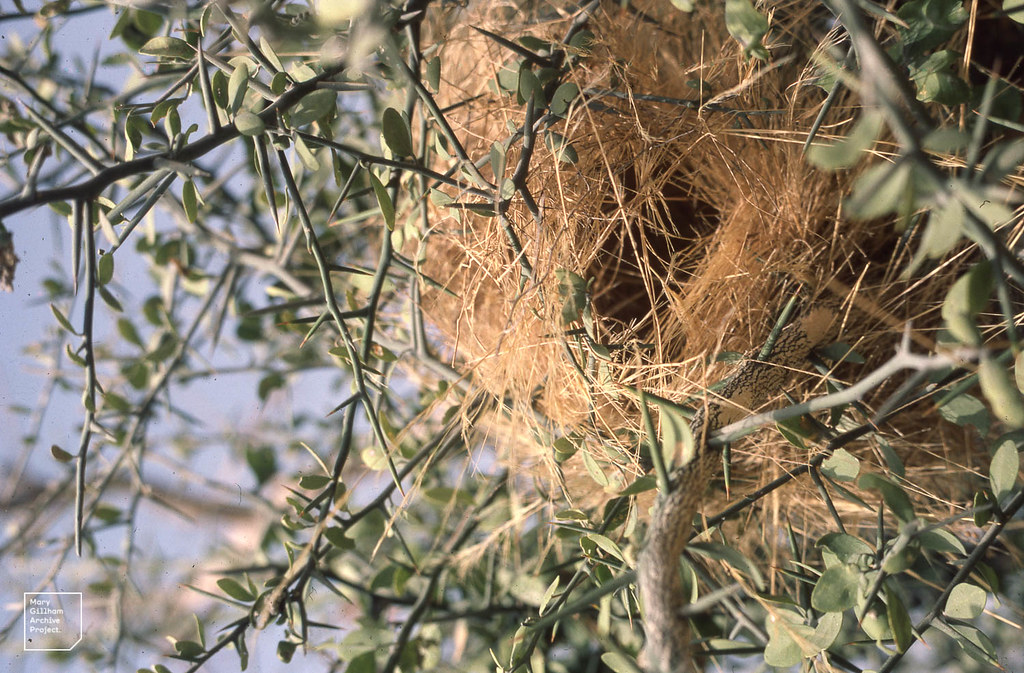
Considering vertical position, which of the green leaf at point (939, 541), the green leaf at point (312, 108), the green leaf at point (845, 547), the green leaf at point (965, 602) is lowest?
the green leaf at point (965, 602)

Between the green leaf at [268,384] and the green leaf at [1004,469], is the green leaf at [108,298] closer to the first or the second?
the green leaf at [268,384]

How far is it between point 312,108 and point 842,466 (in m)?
0.25

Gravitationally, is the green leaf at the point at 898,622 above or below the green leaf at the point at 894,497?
below

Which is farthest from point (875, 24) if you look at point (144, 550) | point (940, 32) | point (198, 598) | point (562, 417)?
point (198, 598)

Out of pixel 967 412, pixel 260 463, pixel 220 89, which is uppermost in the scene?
pixel 220 89

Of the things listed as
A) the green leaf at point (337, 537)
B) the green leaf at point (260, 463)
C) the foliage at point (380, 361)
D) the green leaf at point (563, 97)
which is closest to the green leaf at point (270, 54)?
the foliage at point (380, 361)

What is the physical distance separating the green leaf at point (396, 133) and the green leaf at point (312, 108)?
2cm

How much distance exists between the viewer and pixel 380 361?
457 millimetres

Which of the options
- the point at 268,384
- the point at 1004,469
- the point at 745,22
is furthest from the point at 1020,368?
the point at 268,384

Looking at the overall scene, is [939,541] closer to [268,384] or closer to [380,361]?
[380,361]

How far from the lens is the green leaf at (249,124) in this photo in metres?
0.28

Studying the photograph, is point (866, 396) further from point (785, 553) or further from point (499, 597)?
point (499, 597)

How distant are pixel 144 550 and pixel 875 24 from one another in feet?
2.15

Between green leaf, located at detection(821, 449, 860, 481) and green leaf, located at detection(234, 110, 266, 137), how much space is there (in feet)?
0.84
